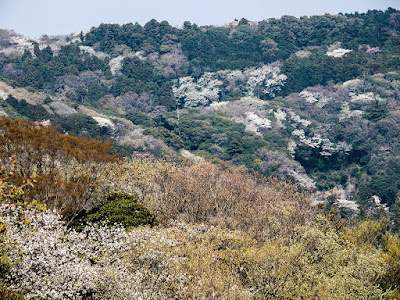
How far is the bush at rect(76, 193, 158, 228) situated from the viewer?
20484 millimetres

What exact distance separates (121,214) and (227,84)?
84.9m

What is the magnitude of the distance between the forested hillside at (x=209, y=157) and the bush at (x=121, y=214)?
8 centimetres

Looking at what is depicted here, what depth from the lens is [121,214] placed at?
2094cm

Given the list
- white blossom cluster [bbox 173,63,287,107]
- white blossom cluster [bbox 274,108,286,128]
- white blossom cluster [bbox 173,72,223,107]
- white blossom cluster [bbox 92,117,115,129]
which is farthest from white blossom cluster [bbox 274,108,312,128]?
white blossom cluster [bbox 92,117,115,129]

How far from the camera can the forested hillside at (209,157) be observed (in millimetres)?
14875

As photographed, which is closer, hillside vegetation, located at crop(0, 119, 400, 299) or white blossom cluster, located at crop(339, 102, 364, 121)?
hillside vegetation, located at crop(0, 119, 400, 299)

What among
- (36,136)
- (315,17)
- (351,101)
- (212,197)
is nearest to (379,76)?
(351,101)

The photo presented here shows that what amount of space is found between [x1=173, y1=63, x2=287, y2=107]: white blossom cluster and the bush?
7641cm

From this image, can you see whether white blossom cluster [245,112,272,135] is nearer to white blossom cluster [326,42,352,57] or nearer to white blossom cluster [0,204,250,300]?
white blossom cluster [326,42,352,57]

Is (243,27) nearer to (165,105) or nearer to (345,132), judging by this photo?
(165,105)

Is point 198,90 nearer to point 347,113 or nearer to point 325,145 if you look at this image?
Answer: point 347,113

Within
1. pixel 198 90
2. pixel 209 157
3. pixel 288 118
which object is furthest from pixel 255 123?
pixel 198 90

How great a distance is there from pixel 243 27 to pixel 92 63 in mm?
44932

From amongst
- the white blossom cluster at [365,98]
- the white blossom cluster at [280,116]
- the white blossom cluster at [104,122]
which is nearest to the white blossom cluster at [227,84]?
the white blossom cluster at [280,116]
